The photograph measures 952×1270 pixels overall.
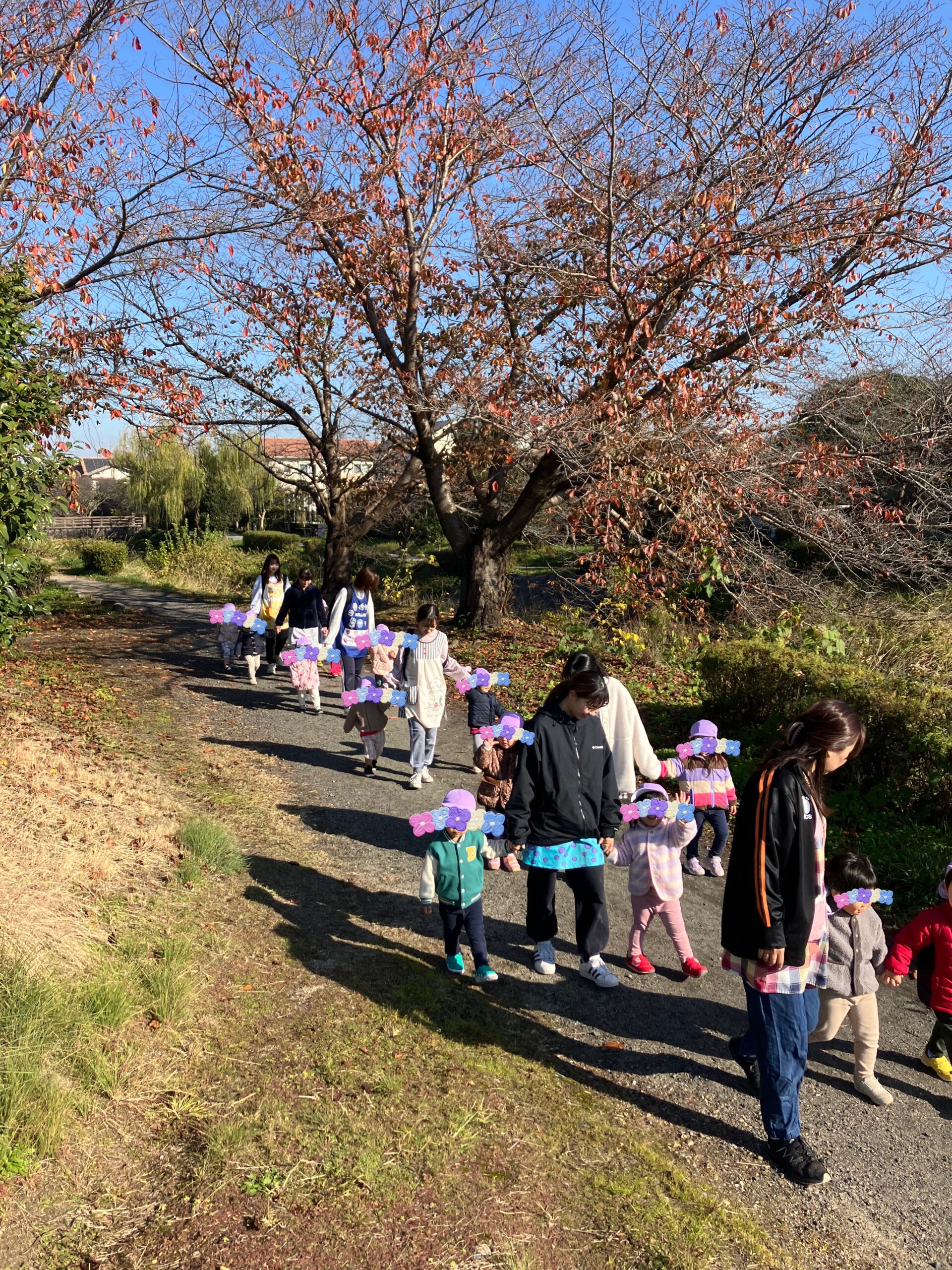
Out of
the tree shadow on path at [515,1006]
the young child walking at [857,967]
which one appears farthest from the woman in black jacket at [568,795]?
the young child walking at [857,967]

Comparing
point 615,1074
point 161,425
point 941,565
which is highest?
point 161,425

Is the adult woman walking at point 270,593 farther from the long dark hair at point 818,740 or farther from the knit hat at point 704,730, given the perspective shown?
the long dark hair at point 818,740

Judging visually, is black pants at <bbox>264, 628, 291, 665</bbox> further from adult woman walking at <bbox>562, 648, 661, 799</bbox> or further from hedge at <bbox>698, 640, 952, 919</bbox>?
adult woman walking at <bbox>562, 648, 661, 799</bbox>

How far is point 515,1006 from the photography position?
4.76 m

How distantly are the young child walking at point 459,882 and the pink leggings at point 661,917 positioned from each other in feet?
2.95

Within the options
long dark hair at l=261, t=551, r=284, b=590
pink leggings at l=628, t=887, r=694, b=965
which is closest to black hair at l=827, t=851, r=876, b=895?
pink leggings at l=628, t=887, r=694, b=965

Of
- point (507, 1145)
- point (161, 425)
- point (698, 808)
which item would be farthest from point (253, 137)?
point (507, 1145)

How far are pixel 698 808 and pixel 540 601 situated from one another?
1333 centimetres

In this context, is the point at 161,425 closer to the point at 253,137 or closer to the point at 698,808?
the point at 253,137

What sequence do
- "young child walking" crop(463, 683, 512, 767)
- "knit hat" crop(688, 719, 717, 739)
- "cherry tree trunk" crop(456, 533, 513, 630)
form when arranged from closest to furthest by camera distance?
"knit hat" crop(688, 719, 717, 739)
"young child walking" crop(463, 683, 512, 767)
"cherry tree trunk" crop(456, 533, 513, 630)

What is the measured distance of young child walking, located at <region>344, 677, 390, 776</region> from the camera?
816 centimetres

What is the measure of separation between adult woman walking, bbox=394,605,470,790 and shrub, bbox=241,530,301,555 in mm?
26315

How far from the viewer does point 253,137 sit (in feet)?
37.2

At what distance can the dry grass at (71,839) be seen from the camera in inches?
183
